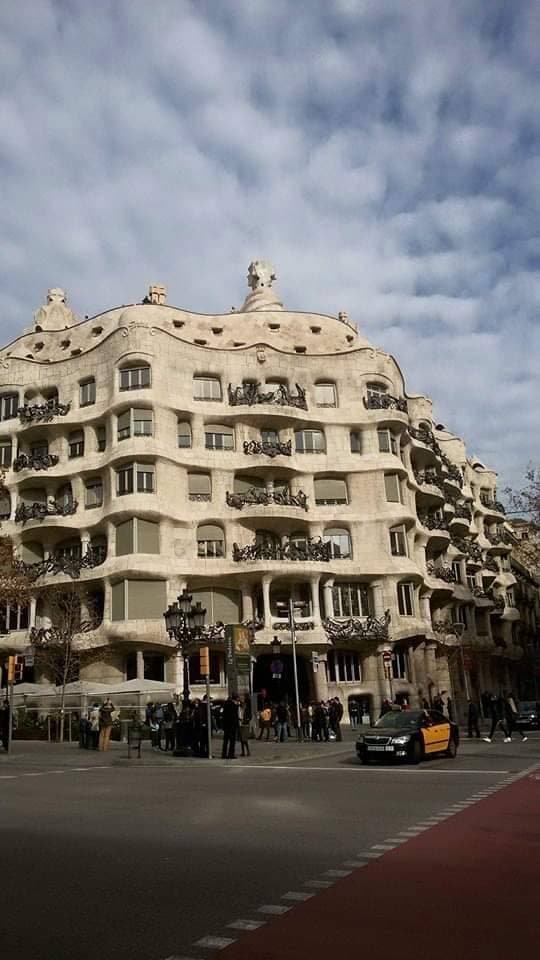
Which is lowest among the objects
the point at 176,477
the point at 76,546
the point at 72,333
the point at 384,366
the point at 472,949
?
the point at 472,949

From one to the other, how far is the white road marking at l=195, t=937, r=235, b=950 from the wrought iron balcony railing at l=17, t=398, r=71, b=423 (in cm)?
4247

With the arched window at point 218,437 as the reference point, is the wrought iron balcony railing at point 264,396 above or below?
above

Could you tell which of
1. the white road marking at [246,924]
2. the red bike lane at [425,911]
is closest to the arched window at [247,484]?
the red bike lane at [425,911]

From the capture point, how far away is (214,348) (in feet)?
155

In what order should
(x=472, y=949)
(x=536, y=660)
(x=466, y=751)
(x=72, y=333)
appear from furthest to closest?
(x=536, y=660)
(x=72, y=333)
(x=466, y=751)
(x=472, y=949)

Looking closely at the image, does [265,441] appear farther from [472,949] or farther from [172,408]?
[472,949]

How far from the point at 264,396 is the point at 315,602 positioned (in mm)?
11585

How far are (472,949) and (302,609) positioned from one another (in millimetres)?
38446

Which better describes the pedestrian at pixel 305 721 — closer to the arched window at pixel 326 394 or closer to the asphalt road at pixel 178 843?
the asphalt road at pixel 178 843

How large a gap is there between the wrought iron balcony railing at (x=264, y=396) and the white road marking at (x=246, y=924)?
40435 mm

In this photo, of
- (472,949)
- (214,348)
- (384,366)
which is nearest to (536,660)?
(384,366)

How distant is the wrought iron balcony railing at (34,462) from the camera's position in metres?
45.4

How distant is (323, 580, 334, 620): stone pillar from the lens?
43.4 m

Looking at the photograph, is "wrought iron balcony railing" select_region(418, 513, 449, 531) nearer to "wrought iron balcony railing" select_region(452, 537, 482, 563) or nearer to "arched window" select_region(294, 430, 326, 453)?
"wrought iron balcony railing" select_region(452, 537, 482, 563)
